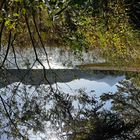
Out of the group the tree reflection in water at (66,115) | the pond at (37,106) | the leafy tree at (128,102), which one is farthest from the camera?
the leafy tree at (128,102)

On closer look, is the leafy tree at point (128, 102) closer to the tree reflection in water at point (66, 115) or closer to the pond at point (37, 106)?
the tree reflection in water at point (66, 115)

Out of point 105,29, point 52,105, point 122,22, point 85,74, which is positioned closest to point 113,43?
point 105,29

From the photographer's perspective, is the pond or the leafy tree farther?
the leafy tree

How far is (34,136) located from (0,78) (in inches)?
29.1

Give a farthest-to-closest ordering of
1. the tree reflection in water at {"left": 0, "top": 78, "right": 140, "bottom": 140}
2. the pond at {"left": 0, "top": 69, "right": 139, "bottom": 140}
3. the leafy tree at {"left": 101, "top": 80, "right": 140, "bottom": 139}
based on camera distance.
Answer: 1. the leafy tree at {"left": 101, "top": 80, "right": 140, "bottom": 139}
2. the tree reflection in water at {"left": 0, "top": 78, "right": 140, "bottom": 140}
3. the pond at {"left": 0, "top": 69, "right": 139, "bottom": 140}

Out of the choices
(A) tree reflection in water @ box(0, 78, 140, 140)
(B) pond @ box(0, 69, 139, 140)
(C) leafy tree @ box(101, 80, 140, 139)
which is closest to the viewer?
(B) pond @ box(0, 69, 139, 140)

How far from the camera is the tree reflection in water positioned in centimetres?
377

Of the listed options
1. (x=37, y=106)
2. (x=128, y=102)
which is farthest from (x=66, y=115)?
(x=128, y=102)

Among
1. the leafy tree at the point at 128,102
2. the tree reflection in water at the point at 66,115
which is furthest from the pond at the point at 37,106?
the leafy tree at the point at 128,102

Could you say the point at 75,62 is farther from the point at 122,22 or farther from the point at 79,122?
the point at 79,122

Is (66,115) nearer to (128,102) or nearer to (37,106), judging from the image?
(37,106)

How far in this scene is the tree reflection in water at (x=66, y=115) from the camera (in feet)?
12.4

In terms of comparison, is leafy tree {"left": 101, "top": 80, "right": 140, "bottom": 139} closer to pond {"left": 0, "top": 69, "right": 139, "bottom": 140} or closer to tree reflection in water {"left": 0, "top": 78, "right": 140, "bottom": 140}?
tree reflection in water {"left": 0, "top": 78, "right": 140, "bottom": 140}

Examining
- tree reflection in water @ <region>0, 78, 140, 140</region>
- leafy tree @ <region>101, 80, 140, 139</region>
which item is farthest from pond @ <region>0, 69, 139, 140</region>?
leafy tree @ <region>101, 80, 140, 139</region>
